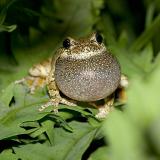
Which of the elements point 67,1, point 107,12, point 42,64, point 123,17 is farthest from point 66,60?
point 123,17

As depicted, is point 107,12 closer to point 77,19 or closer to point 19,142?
point 77,19

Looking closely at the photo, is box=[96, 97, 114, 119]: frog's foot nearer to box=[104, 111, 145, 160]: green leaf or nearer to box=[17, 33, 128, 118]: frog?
box=[17, 33, 128, 118]: frog

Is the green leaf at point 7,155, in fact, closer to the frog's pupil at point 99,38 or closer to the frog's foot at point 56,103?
the frog's foot at point 56,103

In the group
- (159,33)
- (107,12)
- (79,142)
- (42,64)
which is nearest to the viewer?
(79,142)

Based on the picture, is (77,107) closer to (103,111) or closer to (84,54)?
(103,111)

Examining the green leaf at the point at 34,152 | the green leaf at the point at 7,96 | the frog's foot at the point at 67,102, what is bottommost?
the green leaf at the point at 34,152

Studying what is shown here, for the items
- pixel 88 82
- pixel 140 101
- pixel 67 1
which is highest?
pixel 140 101

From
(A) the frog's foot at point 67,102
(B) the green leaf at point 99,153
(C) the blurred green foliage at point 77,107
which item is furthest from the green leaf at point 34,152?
(A) the frog's foot at point 67,102
